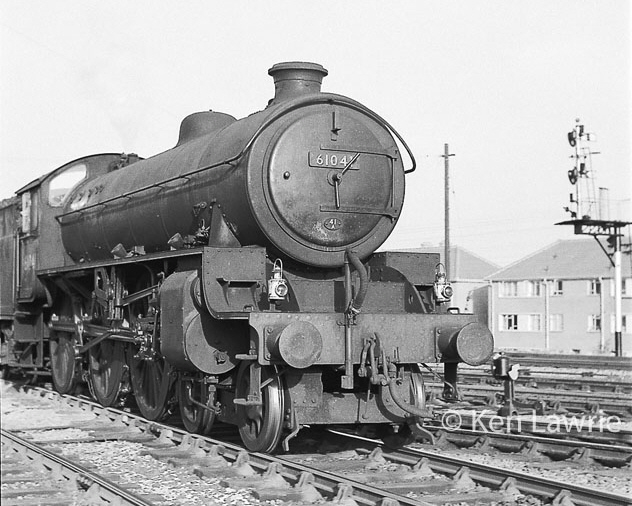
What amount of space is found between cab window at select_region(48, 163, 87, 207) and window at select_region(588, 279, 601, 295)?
3360 centimetres

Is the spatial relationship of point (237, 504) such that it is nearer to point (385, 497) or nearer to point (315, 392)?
point (385, 497)

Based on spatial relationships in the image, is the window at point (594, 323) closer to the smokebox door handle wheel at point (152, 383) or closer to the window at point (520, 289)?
the window at point (520, 289)

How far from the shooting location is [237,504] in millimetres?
6176

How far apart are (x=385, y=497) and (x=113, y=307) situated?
5.43 metres

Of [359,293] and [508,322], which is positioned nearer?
[359,293]

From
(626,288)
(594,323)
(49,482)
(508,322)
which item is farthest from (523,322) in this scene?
(49,482)

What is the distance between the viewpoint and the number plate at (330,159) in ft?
27.1

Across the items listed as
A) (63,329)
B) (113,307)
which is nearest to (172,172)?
(113,307)

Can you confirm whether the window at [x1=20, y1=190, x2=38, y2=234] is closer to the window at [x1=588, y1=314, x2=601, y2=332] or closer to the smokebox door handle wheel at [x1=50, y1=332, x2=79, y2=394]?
the smokebox door handle wheel at [x1=50, y1=332, x2=79, y2=394]

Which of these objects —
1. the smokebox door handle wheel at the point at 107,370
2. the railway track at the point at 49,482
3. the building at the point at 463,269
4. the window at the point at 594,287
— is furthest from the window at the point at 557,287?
the railway track at the point at 49,482

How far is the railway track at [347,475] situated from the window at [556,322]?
37064 millimetres

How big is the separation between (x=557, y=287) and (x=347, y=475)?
3937cm

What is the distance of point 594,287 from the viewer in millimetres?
42594

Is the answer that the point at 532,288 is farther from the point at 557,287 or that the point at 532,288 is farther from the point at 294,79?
the point at 294,79
